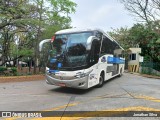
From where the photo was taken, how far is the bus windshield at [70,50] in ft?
34.6

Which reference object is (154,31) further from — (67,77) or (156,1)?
(67,77)

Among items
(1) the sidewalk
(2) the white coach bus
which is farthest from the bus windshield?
(1) the sidewalk

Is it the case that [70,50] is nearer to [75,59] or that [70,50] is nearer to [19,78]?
[75,59]

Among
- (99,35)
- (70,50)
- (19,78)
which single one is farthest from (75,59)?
(19,78)

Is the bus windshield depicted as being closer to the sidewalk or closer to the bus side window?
the bus side window

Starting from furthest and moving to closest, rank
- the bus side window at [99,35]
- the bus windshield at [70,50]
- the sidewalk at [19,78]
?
1. the sidewalk at [19,78]
2. the bus side window at [99,35]
3. the bus windshield at [70,50]

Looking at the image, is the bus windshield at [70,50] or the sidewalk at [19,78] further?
the sidewalk at [19,78]

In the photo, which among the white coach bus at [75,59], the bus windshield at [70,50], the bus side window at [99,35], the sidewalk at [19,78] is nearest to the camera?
the white coach bus at [75,59]

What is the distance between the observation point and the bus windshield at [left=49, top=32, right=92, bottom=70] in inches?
415

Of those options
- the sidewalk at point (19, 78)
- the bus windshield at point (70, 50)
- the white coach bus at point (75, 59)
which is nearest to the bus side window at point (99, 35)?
the white coach bus at point (75, 59)

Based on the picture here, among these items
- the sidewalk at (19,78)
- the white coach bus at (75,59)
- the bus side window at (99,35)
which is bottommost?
the sidewalk at (19,78)

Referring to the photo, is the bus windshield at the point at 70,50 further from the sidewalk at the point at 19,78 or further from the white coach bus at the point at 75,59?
the sidewalk at the point at 19,78

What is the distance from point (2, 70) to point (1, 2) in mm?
5256

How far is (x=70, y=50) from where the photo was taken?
10.8 meters
